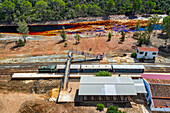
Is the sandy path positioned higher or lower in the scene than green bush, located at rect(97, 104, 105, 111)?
lower

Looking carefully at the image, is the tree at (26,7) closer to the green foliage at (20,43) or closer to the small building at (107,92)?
the green foliage at (20,43)

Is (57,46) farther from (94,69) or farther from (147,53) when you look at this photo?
(147,53)

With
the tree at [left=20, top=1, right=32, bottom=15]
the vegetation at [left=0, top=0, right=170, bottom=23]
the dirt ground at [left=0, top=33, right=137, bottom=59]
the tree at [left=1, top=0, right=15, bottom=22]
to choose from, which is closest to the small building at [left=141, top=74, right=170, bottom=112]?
the dirt ground at [left=0, top=33, right=137, bottom=59]

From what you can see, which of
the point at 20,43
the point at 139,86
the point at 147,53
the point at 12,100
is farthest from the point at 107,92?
the point at 20,43

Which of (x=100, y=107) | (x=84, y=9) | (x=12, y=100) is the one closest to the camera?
(x=100, y=107)

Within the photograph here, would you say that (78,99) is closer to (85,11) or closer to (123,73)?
(123,73)

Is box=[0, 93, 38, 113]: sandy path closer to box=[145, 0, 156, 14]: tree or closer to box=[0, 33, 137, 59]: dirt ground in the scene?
box=[0, 33, 137, 59]: dirt ground

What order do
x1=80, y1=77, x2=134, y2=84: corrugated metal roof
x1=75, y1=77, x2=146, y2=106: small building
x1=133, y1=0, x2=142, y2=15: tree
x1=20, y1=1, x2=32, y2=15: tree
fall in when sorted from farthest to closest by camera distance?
x1=133, y1=0, x2=142, y2=15: tree
x1=20, y1=1, x2=32, y2=15: tree
x1=80, y1=77, x2=134, y2=84: corrugated metal roof
x1=75, y1=77, x2=146, y2=106: small building
